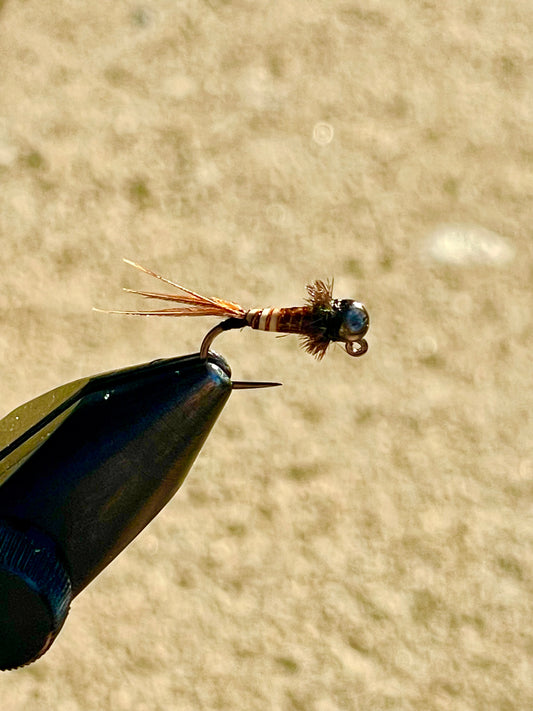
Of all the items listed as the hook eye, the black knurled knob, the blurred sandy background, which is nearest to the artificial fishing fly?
the hook eye

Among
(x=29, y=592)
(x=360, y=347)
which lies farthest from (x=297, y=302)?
(x=29, y=592)

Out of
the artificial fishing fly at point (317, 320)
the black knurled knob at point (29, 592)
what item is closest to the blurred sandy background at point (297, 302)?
the black knurled knob at point (29, 592)

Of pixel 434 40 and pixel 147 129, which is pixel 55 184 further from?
pixel 434 40

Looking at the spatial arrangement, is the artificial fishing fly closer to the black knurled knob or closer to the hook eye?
the hook eye

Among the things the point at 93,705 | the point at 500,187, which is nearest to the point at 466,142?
the point at 500,187

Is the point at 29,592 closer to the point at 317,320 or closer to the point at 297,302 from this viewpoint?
the point at 317,320
